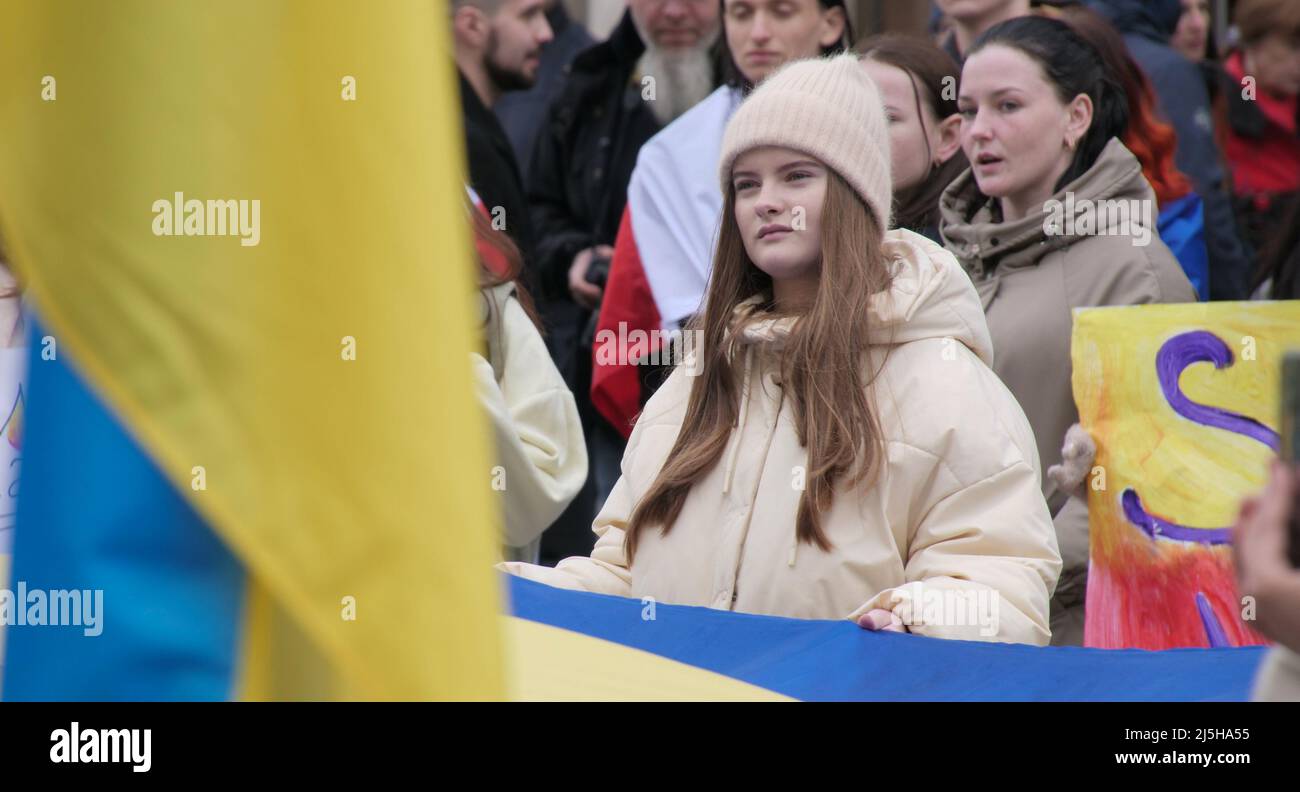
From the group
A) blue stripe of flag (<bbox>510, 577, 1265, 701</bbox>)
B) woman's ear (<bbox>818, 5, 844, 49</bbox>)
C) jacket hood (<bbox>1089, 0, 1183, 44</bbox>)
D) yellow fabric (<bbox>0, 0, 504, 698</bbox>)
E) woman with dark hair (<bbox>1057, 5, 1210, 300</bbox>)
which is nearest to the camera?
yellow fabric (<bbox>0, 0, 504, 698</bbox>)

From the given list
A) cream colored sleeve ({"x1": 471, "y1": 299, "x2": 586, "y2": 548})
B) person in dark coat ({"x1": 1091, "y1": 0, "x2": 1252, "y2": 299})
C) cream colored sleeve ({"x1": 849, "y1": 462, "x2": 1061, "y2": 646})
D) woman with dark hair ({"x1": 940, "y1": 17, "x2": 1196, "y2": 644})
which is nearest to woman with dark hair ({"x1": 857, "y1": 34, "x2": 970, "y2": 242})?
woman with dark hair ({"x1": 940, "y1": 17, "x2": 1196, "y2": 644})

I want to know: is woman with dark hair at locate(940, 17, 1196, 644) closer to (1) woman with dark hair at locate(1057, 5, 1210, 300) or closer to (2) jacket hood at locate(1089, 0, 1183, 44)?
(1) woman with dark hair at locate(1057, 5, 1210, 300)

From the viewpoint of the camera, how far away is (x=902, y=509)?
352 cm

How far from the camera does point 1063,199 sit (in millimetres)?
4852

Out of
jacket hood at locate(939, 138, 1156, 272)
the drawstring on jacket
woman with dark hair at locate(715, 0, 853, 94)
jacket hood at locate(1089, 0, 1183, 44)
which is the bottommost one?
the drawstring on jacket

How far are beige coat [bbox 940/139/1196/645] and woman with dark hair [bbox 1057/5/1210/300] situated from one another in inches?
13.1

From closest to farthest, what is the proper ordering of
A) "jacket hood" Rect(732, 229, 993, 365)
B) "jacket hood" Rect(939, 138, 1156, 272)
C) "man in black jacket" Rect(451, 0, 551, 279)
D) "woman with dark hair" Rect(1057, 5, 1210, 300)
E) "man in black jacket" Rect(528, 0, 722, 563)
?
"jacket hood" Rect(732, 229, 993, 365) → "jacket hood" Rect(939, 138, 1156, 272) → "woman with dark hair" Rect(1057, 5, 1210, 300) → "man in black jacket" Rect(451, 0, 551, 279) → "man in black jacket" Rect(528, 0, 722, 563)

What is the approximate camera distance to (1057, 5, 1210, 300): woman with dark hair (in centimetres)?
515

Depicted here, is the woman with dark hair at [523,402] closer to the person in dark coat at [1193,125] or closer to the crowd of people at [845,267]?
the crowd of people at [845,267]

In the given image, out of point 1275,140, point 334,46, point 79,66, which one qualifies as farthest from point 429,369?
point 1275,140

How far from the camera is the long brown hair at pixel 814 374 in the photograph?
3529mm

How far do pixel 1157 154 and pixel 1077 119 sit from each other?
0.38m

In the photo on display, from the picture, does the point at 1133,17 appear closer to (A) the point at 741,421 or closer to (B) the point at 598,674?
(A) the point at 741,421

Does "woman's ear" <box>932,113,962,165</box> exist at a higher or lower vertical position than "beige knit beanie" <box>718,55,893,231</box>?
higher
